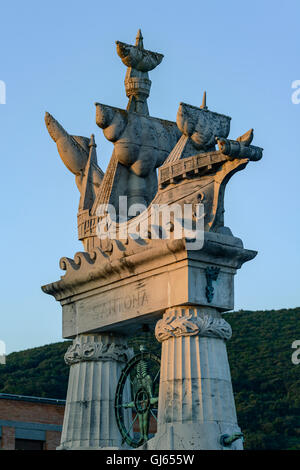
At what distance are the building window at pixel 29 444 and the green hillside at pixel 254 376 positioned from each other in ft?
30.3

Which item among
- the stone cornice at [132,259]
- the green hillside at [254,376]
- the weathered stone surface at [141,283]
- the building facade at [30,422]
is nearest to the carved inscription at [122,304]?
the weathered stone surface at [141,283]

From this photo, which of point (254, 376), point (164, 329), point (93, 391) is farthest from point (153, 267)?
point (254, 376)

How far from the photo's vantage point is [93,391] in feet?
60.6

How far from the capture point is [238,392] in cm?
4734

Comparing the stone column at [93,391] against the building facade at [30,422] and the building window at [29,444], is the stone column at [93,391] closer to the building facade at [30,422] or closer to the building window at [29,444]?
the building facade at [30,422]

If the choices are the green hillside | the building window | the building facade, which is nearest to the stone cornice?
the building facade

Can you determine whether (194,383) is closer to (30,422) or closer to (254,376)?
(30,422)

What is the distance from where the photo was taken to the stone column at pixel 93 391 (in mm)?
18312

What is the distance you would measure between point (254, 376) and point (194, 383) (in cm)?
3299

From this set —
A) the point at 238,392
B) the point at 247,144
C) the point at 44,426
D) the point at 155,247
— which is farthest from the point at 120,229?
the point at 238,392
